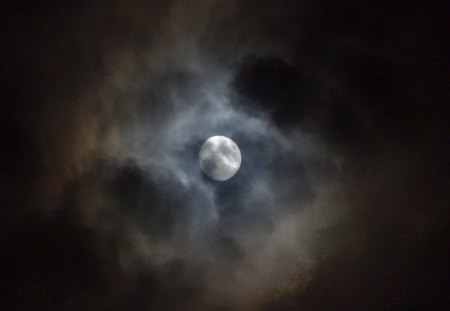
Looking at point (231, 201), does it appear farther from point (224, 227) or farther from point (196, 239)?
point (196, 239)

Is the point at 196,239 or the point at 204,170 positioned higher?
the point at 204,170

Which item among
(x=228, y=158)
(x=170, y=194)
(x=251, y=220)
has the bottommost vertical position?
(x=251, y=220)

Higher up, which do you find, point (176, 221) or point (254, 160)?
point (254, 160)

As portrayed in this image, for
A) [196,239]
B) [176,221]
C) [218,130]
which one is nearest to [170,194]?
[176,221]

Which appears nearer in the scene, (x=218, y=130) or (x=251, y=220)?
(x=218, y=130)

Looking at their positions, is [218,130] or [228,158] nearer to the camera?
[218,130]

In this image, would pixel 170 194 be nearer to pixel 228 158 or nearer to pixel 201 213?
pixel 201 213

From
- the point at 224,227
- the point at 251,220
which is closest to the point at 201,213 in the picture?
the point at 224,227
